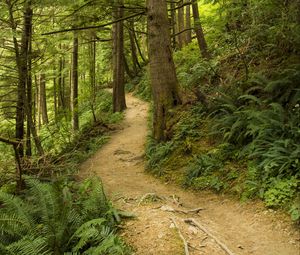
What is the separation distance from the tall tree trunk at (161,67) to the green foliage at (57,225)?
14.8 ft


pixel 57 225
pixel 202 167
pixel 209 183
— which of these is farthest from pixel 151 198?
pixel 57 225

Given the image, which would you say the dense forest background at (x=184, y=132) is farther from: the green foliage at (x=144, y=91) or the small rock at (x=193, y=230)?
the green foliage at (x=144, y=91)

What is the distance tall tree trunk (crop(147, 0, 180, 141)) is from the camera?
9.46 m

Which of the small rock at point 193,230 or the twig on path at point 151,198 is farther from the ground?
the twig on path at point 151,198

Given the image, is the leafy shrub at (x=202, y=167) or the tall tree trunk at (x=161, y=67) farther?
the tall tree trunk at (x=161, y=67)

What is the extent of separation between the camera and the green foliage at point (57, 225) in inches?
170

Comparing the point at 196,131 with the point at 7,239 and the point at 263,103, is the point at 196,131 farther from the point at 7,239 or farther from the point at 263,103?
the point at 7,239

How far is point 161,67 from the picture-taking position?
962 cm

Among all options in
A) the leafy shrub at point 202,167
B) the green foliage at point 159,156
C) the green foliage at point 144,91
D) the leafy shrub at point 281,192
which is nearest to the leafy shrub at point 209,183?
the leafy shrub at point 202,167

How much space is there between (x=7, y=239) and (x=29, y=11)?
19.2 feet

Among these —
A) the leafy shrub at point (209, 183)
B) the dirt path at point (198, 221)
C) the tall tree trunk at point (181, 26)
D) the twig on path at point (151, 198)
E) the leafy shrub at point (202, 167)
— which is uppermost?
the tall tree trunk at point (181, 26)

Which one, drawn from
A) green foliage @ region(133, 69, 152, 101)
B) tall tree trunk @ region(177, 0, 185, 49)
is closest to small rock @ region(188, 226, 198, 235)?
green foliage @ region(133, 69, 152, 101)

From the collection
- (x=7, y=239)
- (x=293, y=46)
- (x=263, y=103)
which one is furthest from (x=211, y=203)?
(x=293, y=46)

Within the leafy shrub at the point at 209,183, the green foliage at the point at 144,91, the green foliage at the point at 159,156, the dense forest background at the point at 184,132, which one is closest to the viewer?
the dense forest background at the point at 184,132
